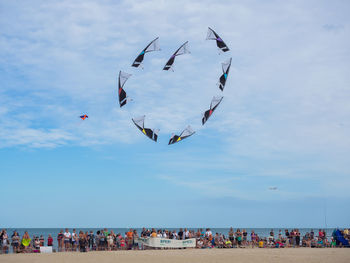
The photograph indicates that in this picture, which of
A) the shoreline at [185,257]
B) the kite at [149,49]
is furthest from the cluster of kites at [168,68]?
the shoreline at [185,257]

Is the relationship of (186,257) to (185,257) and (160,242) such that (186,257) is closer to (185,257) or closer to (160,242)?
(185,257)

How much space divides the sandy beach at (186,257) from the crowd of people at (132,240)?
166 cm

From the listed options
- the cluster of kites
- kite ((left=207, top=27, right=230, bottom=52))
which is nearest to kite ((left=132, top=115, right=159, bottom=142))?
the cluster of kites

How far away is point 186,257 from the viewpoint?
20531 millimetres

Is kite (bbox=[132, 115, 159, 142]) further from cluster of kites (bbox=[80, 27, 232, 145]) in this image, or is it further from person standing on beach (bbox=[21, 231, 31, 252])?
person standing on beach (bbox=[21, 231, 31, 252])

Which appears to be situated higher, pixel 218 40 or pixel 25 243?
pixel 218 40

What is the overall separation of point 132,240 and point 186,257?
5.18m

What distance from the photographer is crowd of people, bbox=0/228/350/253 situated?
22.8 m

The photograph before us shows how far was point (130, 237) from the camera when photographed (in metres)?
24.7

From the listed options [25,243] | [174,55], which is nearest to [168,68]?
[174,55]

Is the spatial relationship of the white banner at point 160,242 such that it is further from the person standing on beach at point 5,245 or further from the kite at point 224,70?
the kite at point 224,70

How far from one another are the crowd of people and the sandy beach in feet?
5.46

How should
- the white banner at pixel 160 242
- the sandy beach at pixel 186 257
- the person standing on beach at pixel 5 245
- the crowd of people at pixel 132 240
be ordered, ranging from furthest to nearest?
the white banner at pixel 160 242 → the crowd of people at pixel 132 240 → the person standing on beach at pixel 5 245 → the sandy beach at pixel 186 257

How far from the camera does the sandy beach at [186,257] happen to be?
19734mm
